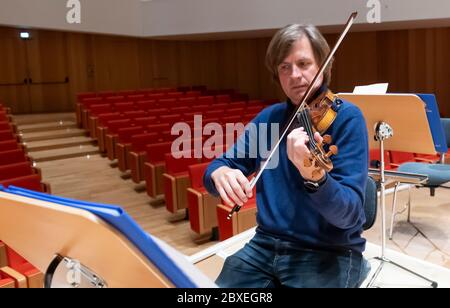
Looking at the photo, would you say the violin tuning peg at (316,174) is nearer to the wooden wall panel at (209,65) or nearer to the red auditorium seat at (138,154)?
the red auditorium seat at (138,154)

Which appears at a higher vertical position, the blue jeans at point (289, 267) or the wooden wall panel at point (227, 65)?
the wooden wall panel at point (227, 65)

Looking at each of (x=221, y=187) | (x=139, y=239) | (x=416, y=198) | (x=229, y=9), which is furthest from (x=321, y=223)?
(x=229, y=9)

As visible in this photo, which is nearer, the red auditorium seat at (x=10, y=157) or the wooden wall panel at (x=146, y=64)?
the red auditorium seat at (x=10, y=157)

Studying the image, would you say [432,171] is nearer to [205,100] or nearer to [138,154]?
[138,154]

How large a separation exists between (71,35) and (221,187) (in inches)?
231

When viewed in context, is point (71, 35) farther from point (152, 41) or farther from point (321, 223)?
point (321, 223)

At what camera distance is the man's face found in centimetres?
82

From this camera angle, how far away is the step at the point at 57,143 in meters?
4.37

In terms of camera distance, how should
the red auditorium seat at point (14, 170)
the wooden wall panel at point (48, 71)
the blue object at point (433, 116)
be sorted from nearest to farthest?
the blue object at point (433, 116)
the red auditorium seat at point (14, 170)
the wooden wall panel at point (48, 71)

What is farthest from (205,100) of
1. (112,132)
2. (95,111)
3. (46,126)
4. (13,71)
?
(13,71)

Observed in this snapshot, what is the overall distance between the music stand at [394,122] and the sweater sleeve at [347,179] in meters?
0.57

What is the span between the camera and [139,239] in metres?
0.46

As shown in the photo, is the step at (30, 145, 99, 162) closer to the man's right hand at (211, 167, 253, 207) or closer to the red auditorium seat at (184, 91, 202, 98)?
the red auditorium seat at (184, 91, 202, 98)

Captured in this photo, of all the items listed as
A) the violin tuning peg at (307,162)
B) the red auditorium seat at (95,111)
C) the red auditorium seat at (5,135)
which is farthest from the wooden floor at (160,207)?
the violin tuning peg at (307,162)
